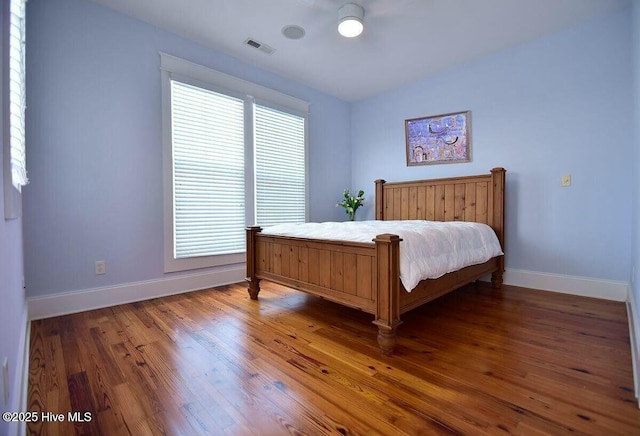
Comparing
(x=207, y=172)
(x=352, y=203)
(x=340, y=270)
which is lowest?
(x=340, y=270)

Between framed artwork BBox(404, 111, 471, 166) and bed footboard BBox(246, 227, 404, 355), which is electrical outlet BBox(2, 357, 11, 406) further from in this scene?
framed artwork BBox(404, 111, 471, 166)

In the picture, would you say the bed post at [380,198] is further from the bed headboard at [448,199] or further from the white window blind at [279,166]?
the white window blind at [279,166]

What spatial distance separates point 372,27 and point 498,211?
2.27 meters

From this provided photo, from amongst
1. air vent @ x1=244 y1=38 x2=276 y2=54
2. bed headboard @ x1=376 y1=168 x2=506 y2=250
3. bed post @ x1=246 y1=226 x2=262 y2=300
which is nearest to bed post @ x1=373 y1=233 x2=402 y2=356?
bed post @ x1=246 y1=226 x2=262 y2=300

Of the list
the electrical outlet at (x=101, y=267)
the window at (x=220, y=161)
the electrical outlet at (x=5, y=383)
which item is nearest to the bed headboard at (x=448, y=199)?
the window at (x=220, y=161)

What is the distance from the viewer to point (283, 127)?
3.88m

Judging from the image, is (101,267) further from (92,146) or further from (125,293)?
(92,146)

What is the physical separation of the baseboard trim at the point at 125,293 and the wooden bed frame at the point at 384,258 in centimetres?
62

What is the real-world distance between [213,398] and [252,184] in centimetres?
258

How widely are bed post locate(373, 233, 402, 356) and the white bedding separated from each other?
0.08 metres

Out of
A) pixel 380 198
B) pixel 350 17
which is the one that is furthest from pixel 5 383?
pixel 380 198

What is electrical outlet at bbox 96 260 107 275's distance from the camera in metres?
2.53

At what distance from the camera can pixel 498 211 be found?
315 cm

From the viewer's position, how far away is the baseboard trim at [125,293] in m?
2.29
